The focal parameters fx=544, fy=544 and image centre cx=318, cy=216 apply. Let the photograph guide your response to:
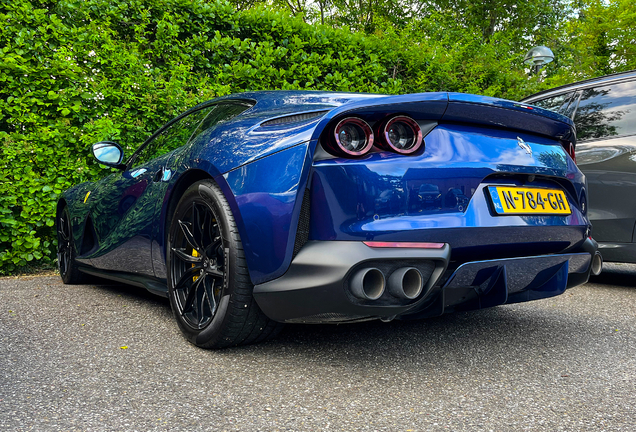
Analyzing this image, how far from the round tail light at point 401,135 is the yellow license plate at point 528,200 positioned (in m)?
0.36

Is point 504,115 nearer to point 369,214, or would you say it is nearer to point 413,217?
point 413,217

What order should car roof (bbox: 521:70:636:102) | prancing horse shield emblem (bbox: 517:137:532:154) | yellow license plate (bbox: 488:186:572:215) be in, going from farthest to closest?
1. car roof (bbox: 521:70:636:102)
2. prancing horse shield emblem (bbox: 517:137:532:154)
3. yellow license plate (bbox: 488:186:572:215)

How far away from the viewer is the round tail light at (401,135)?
210 cm

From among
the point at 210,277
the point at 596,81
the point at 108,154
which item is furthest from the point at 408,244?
the point at 596,81

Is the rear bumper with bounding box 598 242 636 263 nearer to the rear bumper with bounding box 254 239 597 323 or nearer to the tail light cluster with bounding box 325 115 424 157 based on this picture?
the rear bumper with bounding box 254 239 597 323

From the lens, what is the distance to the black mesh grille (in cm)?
208

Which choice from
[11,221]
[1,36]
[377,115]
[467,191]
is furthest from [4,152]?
[467,191]

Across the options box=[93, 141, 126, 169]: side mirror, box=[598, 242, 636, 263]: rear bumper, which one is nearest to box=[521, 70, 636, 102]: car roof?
box=[598, 242, 636, 263]: rear bumper

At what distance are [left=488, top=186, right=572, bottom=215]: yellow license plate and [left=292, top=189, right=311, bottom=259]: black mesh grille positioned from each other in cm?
74

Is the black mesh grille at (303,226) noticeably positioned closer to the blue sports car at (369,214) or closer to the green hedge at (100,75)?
the blue sports car at (369,214)

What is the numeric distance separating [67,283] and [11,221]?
736 millimetres

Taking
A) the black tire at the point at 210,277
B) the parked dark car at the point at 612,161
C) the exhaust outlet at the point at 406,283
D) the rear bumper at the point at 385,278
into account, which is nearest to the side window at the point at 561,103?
the parked dark car at the point at 612,161

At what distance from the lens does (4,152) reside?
4.52m

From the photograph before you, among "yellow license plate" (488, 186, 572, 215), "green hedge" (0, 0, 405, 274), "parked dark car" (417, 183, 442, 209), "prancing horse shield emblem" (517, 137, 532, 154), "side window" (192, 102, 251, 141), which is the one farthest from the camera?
"green hedge" (0, 0, 405, 274)
